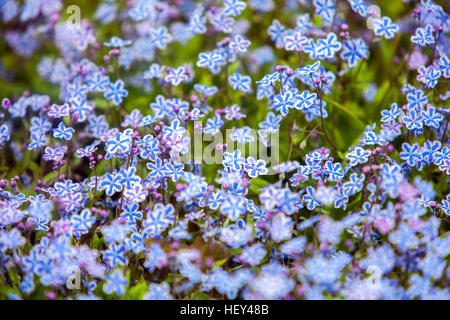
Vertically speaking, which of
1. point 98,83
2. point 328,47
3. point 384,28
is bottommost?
point 98,83

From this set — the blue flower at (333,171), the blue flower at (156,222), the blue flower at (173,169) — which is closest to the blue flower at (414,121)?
the blue flower at (333,171)

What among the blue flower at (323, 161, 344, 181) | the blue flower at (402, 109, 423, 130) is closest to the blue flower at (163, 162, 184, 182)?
the blue flower at (323, 161, 344, 181)

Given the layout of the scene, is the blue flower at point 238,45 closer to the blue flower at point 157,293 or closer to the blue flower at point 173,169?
the blue flower at point 173,169

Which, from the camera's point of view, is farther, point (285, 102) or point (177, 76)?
point (177, 76)

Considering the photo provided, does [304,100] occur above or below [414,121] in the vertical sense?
above

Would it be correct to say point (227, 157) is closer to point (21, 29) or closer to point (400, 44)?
point (400, 44)

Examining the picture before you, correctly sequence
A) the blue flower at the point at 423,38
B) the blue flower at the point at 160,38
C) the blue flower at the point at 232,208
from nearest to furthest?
the blue flower at the point at 232,208
the blue flower at the point at 423,38
the blue flower at the point at 160,38

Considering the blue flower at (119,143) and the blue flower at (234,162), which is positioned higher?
the blue flower at (119,143)

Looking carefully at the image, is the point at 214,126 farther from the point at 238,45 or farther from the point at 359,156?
the point at 359,156

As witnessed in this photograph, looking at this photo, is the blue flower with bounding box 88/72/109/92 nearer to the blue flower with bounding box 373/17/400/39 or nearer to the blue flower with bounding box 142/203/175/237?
the blue flower with bounding box 142/203/175/237

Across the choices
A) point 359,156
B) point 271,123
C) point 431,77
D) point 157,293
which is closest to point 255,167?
point 359,156

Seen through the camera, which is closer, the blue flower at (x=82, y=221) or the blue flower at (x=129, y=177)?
the blue flower at (x=82, y=221)
